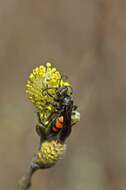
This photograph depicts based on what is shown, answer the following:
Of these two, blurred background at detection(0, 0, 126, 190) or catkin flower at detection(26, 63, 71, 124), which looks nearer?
catkin flower at detection(26, 63, 71, 124)

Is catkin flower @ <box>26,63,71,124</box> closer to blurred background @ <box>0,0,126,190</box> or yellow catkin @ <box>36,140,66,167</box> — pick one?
yellow catkin @ <box>36,140,66,167</box>

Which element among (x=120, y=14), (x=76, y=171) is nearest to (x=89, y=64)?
(x=120, y=14)

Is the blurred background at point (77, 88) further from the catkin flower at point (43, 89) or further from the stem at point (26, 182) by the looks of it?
the stem at point (26, 182)

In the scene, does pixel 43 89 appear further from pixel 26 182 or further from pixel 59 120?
pixel 26 182

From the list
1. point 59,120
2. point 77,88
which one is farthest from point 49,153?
point 77,88

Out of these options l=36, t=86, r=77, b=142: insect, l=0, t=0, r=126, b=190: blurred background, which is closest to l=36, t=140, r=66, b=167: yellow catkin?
l=36, t=86, r=77, b=142: insect

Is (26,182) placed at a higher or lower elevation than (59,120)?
lower
